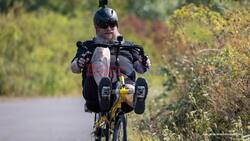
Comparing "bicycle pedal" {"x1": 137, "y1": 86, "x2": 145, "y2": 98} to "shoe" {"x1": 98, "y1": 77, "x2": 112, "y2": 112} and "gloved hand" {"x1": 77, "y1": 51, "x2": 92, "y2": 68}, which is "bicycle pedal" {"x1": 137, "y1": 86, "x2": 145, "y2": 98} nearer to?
"shoe" {"x1": 98, "y1": 77, "x2": 112, "y2": 112}

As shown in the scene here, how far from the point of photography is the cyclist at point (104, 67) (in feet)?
28.4

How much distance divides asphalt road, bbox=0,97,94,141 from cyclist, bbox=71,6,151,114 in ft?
9.68

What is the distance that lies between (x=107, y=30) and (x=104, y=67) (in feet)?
1.85

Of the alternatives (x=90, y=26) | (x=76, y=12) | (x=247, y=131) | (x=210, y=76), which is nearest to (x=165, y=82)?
(x=210, y=76)

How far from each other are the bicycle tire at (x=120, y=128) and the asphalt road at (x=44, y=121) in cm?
341

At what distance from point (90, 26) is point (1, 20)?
4359mm

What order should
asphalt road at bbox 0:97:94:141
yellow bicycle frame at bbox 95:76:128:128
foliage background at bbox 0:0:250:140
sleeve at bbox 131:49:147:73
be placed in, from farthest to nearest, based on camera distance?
asphalt road at bbox 0:97:94:141
foliage background at bbox 0:0:250:140
sleeve at bbox 131:49:147:73
yellow bicycle frame at bbox 95:76:128:128

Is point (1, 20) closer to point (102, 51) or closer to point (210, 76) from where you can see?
point (210, 76)

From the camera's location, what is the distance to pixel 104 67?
354 inches

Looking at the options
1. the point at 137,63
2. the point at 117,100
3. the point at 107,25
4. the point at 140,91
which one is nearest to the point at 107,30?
the point at 107,25

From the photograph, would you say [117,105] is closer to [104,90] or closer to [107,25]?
[104,90]

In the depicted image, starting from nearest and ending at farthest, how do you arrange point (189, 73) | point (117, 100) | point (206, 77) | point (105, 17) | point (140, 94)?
point (140, 94) → point (117, 100) → point (105, 17) → point (206, 77) → point (189, 73)

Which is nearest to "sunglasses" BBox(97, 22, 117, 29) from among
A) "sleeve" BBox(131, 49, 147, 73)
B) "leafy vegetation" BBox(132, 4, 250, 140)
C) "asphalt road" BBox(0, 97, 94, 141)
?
"sleeve" BBox(131, 49, 147, 73)

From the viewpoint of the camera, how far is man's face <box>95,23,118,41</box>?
30.7 feet
